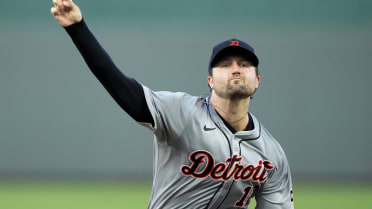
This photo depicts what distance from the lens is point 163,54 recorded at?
11.9 meters

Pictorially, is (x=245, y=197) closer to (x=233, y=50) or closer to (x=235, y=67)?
(x=235, y=67)

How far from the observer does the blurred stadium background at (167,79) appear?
37.3ft

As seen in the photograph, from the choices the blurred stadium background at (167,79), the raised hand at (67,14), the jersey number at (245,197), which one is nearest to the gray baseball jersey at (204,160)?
the jersey number at (245,197)

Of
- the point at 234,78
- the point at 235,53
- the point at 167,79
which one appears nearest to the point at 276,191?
the point at 234,78

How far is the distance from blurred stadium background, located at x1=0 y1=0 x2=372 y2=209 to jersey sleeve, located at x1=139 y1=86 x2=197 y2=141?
8212mm

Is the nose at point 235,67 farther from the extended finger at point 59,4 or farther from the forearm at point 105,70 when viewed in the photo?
the extended finger at point 59,4

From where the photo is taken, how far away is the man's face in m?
3.18

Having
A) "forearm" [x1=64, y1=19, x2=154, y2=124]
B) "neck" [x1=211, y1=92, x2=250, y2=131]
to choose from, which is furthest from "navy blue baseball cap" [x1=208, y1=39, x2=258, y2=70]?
"forearm" [x1=64, y1=19, x2=154, y2=124]

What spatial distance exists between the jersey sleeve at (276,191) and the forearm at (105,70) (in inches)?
42.5

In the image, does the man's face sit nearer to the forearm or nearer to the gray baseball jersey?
the gray baseball jersey

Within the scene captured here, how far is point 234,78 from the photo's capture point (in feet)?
10.5

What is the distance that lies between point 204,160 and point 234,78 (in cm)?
53

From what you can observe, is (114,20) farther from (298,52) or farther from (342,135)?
(342,135)

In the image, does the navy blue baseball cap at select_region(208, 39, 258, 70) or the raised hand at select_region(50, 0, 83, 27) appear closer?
the raised hand at select_region(50, 0, 83, 27)
